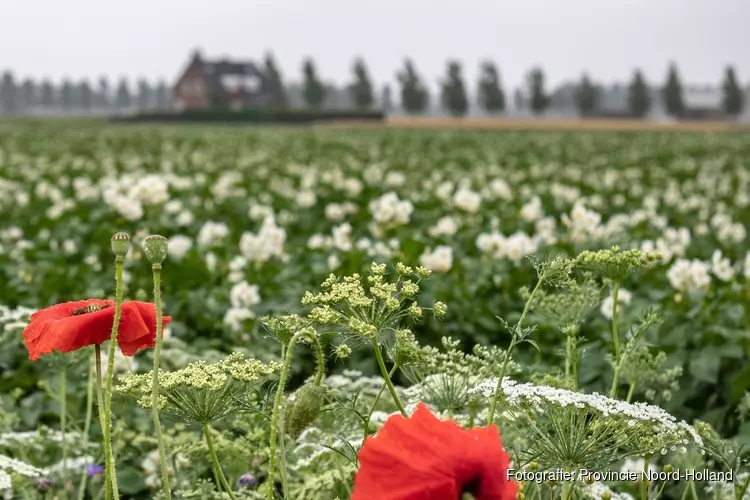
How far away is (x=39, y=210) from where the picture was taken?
9773 mm

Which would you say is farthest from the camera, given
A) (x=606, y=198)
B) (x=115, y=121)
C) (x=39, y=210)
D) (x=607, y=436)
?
(x=115, y=121)

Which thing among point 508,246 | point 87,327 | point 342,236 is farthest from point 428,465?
point 508,246

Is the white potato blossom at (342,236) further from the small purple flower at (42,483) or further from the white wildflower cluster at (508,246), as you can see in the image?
the small purple flower at (42,483)

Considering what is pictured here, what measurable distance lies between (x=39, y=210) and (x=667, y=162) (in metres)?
14.3

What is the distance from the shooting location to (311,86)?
321 feet

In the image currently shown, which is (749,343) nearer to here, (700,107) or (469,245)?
(469,245)

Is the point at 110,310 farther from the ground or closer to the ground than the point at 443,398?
farther from the ground

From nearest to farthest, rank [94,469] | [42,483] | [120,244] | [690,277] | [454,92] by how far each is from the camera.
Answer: [120,244]
[42,483]
[94,469]
[690,277]
[454,92]

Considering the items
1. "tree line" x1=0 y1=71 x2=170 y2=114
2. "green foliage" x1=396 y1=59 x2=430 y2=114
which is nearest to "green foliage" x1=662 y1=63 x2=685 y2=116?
"green foliage" x1=396 y1=59 x2=430 y2=114

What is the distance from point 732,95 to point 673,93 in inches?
242

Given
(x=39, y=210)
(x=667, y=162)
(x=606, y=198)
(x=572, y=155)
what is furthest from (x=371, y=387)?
(x=572, y=155)

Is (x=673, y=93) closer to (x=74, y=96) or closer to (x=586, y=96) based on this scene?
(x=586, y=96)

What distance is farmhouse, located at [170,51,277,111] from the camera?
96.3m

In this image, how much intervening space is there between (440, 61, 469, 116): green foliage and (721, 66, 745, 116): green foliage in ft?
93.9
